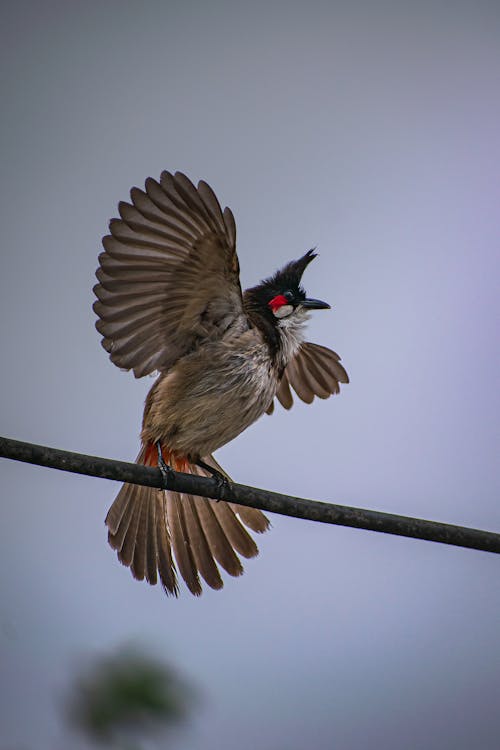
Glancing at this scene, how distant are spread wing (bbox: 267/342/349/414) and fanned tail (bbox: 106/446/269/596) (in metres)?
0.87

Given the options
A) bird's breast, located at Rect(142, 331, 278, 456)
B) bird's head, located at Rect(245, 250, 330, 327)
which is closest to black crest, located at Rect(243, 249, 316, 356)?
bird's head, located at Rect(245, 250, 330, 327)

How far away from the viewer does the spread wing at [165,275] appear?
194 inches

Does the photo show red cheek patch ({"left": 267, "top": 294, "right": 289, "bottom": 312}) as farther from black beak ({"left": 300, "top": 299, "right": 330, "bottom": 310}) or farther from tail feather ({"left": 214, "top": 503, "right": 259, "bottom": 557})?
tail feather ({"left": 214, "top": 503, "right": 259, "bottom": 557})

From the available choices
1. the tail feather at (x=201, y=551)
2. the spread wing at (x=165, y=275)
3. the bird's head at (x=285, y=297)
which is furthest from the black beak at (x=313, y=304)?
the tail feather at (x=201, y=551)

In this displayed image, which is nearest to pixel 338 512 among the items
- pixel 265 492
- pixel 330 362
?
pixel 265 492

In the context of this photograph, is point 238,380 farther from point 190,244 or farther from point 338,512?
point 338,512

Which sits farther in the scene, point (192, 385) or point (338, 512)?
point (192, 385)

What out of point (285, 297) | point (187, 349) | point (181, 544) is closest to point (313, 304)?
point (285, 297)

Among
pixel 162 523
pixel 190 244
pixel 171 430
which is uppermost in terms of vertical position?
pixel 190 244

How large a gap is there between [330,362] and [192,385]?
133cm

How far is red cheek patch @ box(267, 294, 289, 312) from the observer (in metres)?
5.79

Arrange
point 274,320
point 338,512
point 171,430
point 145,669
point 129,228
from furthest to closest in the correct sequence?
point 274,320 → point 171,430 → point 129,228 → point 338,512 → point 145,669

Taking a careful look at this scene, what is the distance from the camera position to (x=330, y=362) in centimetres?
629

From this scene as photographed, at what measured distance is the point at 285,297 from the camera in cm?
582
